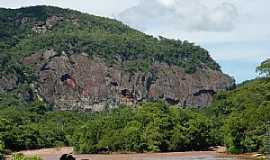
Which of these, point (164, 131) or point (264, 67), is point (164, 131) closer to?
point (164, 131)

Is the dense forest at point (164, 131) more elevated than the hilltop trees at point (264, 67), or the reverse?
the hilltop trees at point (264, 67)

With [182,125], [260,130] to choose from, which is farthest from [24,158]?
[182,125]

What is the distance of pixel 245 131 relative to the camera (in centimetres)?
8106

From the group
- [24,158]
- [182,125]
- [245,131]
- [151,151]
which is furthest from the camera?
[182,125]

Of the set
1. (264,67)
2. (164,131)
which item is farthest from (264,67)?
(164,131)

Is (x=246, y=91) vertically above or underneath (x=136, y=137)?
above

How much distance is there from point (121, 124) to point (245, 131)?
29887 millimetres

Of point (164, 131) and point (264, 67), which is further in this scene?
point (164, 131)

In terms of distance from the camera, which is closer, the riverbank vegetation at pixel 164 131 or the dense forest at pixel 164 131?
the dense forest at pixel 164 131

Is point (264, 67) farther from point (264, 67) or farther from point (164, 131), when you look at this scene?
point (164, 131)

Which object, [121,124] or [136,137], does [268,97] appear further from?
[121,124]

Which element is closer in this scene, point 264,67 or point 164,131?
point 264,67

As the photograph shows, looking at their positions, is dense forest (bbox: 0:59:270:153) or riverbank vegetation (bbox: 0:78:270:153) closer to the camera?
dense forest (bbox: 0:59:270:153)

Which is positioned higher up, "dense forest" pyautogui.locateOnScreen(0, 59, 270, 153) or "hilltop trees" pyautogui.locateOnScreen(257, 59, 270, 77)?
"hilltop trees" pyautogui.locateOnScreen(257, 59, 270, 77)
